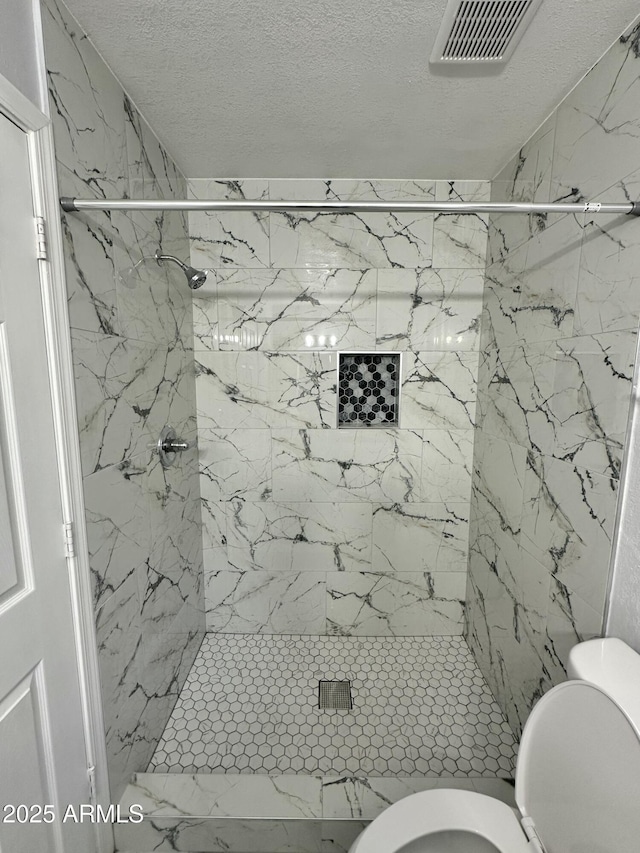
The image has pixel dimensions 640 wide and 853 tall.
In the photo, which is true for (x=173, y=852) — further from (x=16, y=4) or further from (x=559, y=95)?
(x=559, y=95)

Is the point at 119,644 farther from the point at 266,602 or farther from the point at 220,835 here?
the point at 266,602

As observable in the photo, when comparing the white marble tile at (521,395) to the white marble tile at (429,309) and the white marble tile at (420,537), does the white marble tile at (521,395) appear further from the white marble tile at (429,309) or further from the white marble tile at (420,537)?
the white marble tile at (420,537)

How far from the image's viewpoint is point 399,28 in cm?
102

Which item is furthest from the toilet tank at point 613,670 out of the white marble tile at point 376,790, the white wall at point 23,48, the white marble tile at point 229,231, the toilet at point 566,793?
the white marble tile at point 229,231

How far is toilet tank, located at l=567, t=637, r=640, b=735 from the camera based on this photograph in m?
0.76

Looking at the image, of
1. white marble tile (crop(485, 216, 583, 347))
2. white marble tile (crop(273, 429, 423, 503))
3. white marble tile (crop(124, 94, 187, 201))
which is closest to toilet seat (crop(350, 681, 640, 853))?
white marble tile (crop(485, 216, 583, 347))

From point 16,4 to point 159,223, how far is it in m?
0.73

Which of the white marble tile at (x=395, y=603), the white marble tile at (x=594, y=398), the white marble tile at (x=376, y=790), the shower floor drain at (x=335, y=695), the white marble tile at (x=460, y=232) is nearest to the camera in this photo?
the white marble tile at (x=594, y=398)

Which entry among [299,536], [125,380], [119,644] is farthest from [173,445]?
[299,536]

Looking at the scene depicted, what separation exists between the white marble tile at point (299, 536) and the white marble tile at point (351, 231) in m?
1.27

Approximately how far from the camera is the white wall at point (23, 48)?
0.80 meters

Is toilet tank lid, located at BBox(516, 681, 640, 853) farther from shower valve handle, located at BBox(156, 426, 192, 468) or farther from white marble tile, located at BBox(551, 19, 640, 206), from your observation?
shower valve handle, located at BBox(156, 426, 192, 468)

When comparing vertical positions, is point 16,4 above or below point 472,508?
above

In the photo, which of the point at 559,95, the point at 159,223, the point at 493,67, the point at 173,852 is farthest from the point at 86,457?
the point at 559,95
